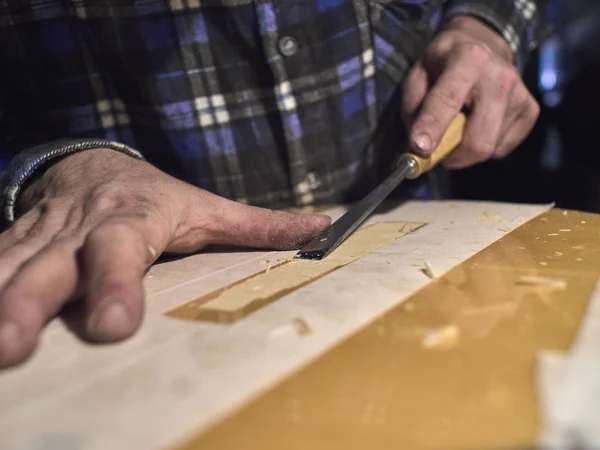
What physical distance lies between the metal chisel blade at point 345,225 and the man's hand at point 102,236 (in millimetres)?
22

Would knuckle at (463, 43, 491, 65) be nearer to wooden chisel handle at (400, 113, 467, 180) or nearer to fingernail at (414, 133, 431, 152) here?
wooden chisel handle at (400, 113, 467, 180)

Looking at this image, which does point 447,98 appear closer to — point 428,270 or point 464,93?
point 464,93

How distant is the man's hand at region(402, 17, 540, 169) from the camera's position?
97cm

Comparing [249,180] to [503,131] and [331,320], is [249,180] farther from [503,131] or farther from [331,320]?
[331,320]

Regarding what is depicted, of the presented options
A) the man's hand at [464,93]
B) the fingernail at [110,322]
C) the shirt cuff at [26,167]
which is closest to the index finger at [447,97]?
the man's hand at [464,93]

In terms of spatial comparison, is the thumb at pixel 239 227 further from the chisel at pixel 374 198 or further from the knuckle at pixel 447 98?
the knuckle at pixel 447 98

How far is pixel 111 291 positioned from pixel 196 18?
67 cm

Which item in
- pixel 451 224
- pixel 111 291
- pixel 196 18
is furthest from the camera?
pixel 196 18

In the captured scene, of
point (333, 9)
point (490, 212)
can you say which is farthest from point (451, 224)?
point (333, 9)

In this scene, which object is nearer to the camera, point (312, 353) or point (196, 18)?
point (312, 353)

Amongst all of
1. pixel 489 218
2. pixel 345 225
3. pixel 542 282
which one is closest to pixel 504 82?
pixel 489 218

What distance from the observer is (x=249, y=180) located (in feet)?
3.70

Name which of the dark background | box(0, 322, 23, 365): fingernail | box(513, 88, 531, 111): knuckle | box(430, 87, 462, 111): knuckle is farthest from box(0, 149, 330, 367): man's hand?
the dark background

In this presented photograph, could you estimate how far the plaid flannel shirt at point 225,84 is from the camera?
3.36 feet
